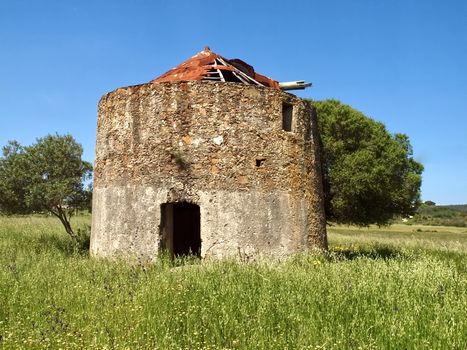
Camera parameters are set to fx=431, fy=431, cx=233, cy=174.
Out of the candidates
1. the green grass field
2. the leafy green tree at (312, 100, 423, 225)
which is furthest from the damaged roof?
the leafy green tree at (312, 100, 423, 225)

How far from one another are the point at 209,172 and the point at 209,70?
3.08m

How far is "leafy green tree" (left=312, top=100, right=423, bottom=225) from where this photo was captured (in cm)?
1504

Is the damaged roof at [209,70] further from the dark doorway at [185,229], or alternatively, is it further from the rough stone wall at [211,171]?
the dark doorway at [185,229]

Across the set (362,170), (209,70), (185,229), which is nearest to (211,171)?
(209,70)

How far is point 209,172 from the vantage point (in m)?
8.99

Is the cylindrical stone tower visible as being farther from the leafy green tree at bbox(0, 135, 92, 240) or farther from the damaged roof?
the leafy green tree at bbox(0, 135, 92, 240)

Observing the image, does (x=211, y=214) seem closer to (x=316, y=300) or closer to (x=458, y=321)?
(x=316, y=300)

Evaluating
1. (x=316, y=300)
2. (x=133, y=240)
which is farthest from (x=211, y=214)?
(x=316, y=300)

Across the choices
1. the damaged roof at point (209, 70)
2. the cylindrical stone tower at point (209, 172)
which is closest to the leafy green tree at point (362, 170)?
the damaged roof at point (209, 70)

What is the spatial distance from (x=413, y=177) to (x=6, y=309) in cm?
1428

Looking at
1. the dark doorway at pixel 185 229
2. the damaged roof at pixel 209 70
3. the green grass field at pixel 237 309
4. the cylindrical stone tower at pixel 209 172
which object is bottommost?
→ the green grass field at pixel 237 309

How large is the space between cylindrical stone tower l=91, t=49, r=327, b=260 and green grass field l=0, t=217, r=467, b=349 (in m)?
1.57

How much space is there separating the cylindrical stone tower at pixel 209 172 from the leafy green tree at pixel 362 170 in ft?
19.1

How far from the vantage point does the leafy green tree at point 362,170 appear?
15039 millimetres
